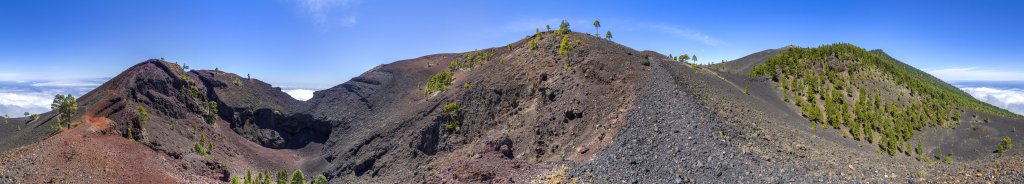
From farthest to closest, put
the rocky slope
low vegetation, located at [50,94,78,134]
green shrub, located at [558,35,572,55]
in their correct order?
1. green shrub, located at [558,35,572,55]
2. low vegetation, located at [50,94,78,134]
3. the rocky slope

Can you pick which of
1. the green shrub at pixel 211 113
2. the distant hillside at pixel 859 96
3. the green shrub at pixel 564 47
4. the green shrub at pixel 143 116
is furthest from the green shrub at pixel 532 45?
the green shrub at pixel 143 116

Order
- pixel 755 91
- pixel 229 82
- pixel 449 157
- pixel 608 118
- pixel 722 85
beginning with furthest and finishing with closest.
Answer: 1. pixel 229 82
2. pixel 755 91
3. pixel 722 85
4. pixel 449 157
5. pixel 608 118

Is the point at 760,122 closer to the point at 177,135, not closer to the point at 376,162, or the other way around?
the point at 376,162

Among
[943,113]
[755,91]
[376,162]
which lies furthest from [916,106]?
[376,162]

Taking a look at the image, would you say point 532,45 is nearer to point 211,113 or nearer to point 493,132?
point 493,132

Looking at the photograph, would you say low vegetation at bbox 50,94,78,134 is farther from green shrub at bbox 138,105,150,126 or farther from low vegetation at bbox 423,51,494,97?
low vegetation at bbox 423,51,494,97

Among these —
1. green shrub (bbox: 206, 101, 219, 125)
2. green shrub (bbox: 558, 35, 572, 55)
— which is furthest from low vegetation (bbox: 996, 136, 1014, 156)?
green shrub (bbox: 206, 101, 219, 125)

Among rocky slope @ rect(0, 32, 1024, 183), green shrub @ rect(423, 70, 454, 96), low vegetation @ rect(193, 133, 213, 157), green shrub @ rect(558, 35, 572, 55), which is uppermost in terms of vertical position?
green shrub @ rect(558, 35, 572, 55)

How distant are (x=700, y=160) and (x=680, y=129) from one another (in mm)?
3645

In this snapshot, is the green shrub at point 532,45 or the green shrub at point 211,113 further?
the green shrub at point 532,45

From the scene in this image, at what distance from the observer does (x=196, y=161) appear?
33.9 metres

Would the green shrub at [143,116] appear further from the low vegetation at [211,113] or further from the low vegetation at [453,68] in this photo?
the low vegetation at [453,68]

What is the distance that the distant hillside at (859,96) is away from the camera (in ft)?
111

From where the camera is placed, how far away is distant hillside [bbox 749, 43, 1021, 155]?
1332 inches
